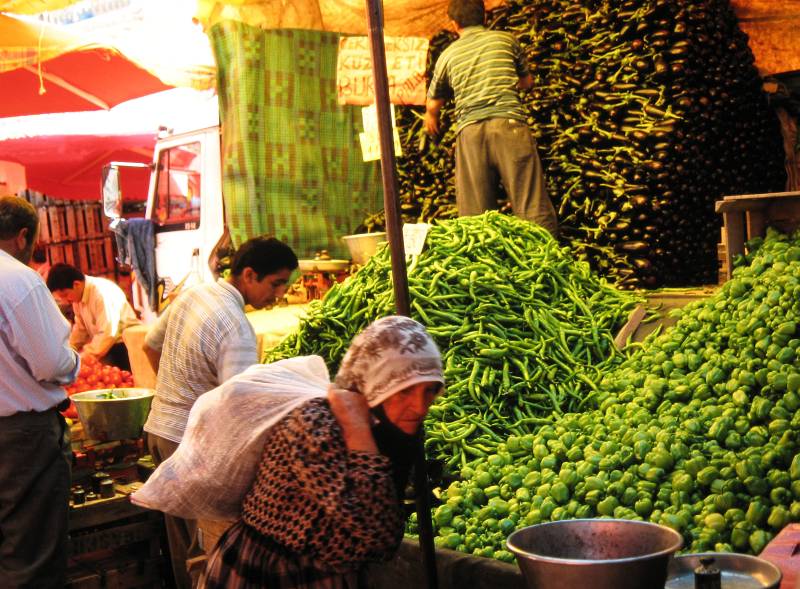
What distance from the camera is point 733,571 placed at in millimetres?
2096

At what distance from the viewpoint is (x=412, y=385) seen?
215cm

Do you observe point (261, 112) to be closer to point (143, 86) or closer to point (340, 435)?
point (143, 86)

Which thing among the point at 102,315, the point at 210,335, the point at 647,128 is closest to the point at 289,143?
the point at 102,315

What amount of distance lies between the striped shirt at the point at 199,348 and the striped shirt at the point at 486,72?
305 centimetres

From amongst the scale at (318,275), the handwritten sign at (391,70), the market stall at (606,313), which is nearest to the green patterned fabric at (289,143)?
the market stall at (606,313)

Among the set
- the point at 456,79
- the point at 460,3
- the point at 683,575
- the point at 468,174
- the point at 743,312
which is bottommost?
the point at 683,575

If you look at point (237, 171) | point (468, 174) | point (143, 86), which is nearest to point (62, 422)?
point (468, 174)

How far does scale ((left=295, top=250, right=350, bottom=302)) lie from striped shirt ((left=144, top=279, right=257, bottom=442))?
10.5 ft

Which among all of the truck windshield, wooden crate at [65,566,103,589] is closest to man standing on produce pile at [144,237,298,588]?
wooden crate at [65,566,103,589]

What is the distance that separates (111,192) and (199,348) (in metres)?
4.95

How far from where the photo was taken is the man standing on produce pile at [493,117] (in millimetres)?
6398

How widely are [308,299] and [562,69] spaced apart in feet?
9.14

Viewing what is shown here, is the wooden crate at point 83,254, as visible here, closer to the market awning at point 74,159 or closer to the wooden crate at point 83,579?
the market awning at point 74,159

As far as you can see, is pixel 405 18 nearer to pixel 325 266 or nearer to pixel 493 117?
pixel 493 117
